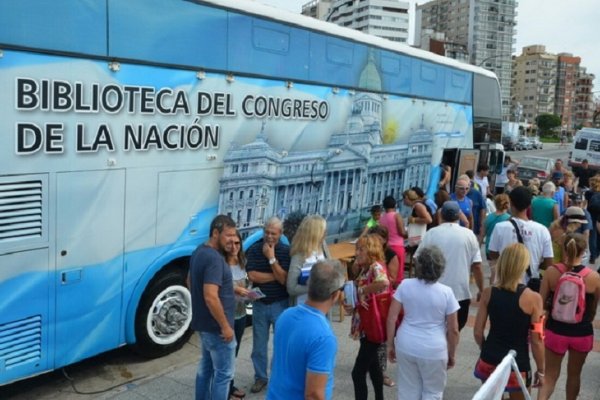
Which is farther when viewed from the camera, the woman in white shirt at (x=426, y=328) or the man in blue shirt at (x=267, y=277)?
the man in blue shirt at (x=267, y=277)

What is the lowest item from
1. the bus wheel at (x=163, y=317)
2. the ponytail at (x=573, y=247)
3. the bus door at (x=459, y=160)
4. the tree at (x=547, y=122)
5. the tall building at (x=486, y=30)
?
the bus wheel at (x=163, y=317)

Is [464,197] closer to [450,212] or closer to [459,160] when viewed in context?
[450,212]

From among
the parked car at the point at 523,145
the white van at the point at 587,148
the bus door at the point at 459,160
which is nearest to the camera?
the bus door at the point at 459,160

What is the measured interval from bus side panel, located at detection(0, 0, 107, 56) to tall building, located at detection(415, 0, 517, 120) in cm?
15927

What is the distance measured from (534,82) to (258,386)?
188304mm

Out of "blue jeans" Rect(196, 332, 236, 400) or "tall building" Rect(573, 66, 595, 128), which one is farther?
"tall building" Rect(573, 66, 595, 128)

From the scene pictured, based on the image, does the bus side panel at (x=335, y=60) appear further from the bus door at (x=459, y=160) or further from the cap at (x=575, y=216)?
the bus door at (x=459, y=160)

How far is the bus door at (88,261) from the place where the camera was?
5051mm

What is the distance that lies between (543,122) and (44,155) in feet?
479

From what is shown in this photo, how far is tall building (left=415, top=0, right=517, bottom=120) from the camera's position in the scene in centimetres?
15850

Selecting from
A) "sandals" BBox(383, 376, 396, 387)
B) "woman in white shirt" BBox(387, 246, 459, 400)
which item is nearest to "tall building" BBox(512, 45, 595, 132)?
"sandals" BBox(383, 376, 396, 387)

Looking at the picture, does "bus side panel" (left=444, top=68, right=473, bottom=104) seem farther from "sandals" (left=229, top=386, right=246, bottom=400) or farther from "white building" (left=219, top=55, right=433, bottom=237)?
"sandals" (left=229, top=386, right=246, bottom=400)

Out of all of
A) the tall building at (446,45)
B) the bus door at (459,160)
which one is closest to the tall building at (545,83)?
the tall building at (446,45)

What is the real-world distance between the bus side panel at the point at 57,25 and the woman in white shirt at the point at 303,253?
91.7 inches
